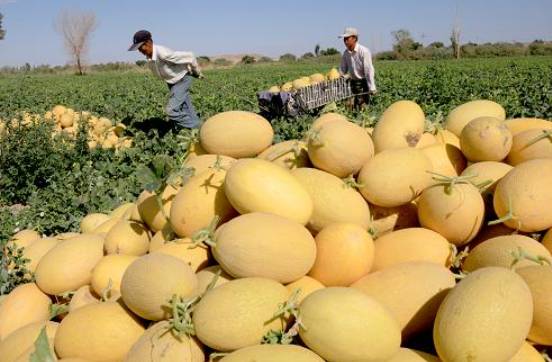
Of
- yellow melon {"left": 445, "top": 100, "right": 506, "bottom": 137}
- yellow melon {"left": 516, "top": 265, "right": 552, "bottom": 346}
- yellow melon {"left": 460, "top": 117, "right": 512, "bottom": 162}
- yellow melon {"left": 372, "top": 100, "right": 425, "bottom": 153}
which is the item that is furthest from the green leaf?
yellow melon {"left": 445, "top": 100, "right": 506, "bottom": 137}

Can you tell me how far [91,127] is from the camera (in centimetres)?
815

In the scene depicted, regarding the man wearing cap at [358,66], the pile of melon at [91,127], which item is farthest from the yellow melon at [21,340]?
the man wearing cap at [358,66]

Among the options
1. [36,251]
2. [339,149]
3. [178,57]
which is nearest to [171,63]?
[178,57]

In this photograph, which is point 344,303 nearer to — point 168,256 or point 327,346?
point 327,346

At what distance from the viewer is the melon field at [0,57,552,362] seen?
1516mm

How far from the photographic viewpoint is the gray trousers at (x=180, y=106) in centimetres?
826

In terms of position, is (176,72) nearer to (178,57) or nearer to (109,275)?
(178,57)

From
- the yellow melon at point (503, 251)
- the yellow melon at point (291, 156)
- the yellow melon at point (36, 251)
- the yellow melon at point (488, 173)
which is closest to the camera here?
the yellow melon at point (503, 251)

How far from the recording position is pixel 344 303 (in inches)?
60.1

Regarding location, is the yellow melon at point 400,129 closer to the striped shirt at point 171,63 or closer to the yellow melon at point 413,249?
the yellow melon at point 413,249

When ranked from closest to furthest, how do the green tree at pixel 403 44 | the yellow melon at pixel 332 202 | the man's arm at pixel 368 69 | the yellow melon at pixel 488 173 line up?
the yellow melon at pixel 332 202 < the yellow melon at pixel 488 173 < the man's arm at pixel 368 69 < the green tree at pixel 403 44

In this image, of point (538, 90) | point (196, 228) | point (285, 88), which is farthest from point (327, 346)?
point (538, 90)

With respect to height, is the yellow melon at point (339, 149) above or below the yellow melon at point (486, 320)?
above

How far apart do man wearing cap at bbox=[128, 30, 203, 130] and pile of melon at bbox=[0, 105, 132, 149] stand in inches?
36.6
